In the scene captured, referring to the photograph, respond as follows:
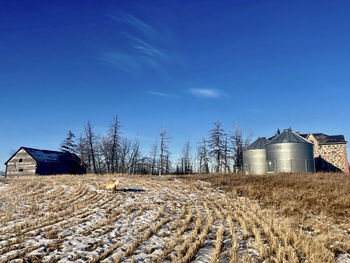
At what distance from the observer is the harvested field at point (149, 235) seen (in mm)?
5496

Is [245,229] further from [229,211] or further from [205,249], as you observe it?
[229,211]

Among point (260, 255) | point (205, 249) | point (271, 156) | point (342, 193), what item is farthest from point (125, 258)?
point (271, 156)

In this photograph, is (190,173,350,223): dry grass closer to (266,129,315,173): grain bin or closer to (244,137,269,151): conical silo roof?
(266,129,315,173): grain bin

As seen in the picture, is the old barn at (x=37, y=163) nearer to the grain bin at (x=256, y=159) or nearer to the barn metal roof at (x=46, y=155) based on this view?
the barn metal roof at (x=46, y=155)

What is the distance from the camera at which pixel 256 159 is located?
32.6 meters

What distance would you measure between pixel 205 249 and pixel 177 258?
3.26 feet

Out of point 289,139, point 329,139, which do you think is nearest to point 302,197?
point 289,139

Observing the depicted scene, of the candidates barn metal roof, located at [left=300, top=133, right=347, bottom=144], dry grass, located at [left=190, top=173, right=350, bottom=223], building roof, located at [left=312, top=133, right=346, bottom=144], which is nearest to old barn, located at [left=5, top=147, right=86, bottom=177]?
dry grass, located at [left=190, top=173, right=350, bottom=223]

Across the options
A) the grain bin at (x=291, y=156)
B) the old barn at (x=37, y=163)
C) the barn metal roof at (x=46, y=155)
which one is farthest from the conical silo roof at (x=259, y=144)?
the barn metal roof at (x=46, y=155)

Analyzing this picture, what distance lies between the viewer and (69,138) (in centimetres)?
4878

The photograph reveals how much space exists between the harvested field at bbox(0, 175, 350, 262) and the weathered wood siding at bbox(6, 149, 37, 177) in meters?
32.1

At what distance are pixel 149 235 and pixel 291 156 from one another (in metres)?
26.2

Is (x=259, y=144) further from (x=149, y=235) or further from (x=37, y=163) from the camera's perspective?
(x=37, y=163)

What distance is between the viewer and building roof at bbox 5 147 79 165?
40.6 metres
